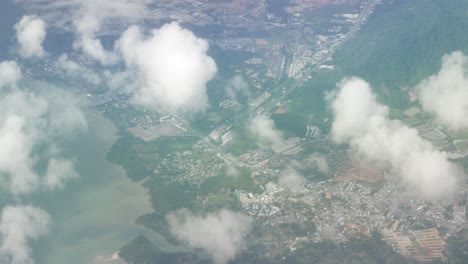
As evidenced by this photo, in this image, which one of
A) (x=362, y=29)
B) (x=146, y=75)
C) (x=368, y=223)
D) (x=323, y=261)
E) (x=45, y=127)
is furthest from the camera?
(x=362, y=29)

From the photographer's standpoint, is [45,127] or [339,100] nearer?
[45,127]

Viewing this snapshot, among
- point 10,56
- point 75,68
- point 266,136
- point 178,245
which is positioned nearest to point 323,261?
point 178,245

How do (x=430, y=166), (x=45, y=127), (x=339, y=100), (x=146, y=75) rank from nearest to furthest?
(x=430, y=166) < (x=45, y=127) < (x=339, y=100) < (x=146, y=75)

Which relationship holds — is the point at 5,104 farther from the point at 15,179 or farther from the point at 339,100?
the point at 339,100

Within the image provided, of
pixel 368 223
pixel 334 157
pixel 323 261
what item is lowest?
pixel 323 261

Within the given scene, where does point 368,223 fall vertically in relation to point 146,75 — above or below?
below

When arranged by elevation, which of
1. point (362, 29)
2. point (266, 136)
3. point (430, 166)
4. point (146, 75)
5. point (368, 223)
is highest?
point (362, 29)

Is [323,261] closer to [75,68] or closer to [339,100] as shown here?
[339,100]

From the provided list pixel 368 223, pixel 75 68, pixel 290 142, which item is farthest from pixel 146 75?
pixel 368 223

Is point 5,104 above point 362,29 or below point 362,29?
below
